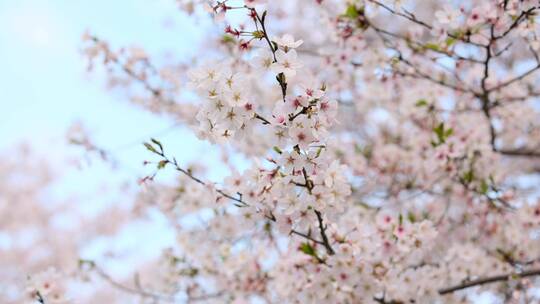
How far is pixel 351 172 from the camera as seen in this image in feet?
15.7

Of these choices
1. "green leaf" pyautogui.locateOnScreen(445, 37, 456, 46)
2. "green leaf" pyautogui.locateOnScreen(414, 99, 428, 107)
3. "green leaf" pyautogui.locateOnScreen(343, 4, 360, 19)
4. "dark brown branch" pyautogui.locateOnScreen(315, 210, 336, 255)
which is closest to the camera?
"dark brown branch" pyautogui.locateOnScreen(315, 210, 336, 255)

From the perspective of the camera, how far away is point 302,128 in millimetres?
1764

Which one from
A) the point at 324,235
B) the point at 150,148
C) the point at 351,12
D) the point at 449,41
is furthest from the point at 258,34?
the point at 449,41

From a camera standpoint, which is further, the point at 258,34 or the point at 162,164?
the point at 162,164

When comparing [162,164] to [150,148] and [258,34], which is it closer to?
[150,148]

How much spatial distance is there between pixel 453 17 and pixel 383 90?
5.26 feet

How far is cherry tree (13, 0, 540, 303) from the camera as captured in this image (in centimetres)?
189

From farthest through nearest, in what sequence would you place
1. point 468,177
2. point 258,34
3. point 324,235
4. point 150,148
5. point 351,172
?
point 351,172
point 468,177
point 324,235
point 150,148
point 258,34

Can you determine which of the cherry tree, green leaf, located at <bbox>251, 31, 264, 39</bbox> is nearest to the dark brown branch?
the cherry tree

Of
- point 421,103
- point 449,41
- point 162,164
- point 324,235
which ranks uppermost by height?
point 421,103

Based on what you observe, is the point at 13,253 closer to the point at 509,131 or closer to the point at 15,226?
the point at 15,226

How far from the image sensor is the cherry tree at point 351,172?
189cm

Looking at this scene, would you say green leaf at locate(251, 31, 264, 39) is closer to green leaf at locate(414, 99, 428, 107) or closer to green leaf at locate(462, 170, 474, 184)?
green leaf at locate(462, 170, 474, 184)

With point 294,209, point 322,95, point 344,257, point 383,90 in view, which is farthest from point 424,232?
point 383,90
